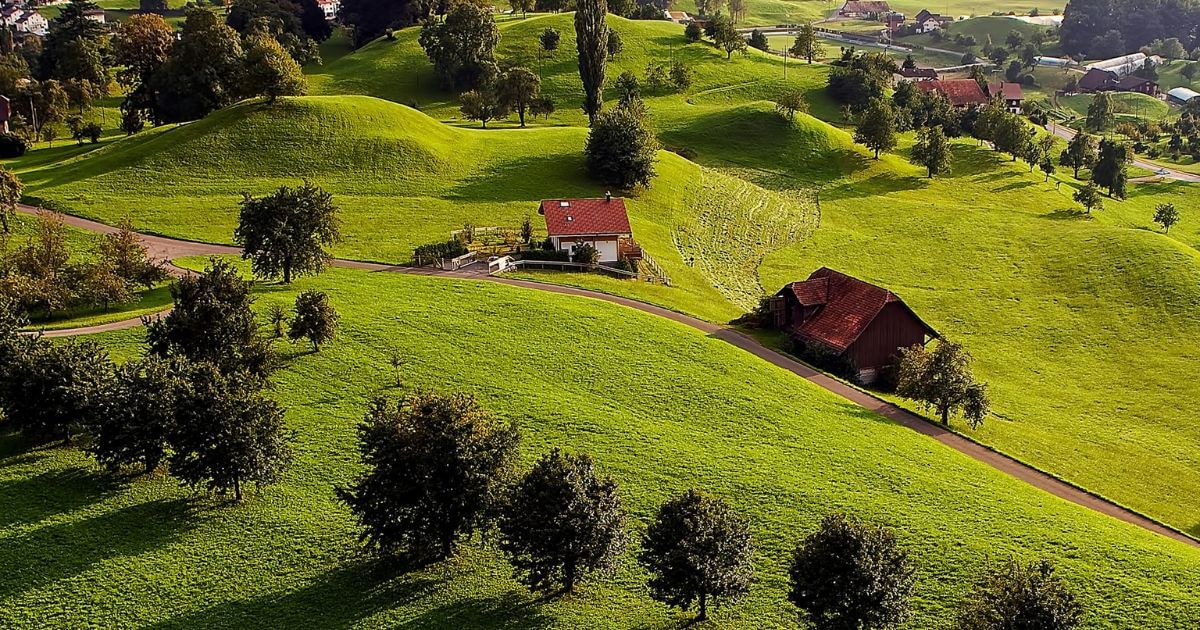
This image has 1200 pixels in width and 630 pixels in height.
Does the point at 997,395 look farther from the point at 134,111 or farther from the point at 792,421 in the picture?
the point at 134,111

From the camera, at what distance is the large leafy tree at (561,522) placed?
119ft

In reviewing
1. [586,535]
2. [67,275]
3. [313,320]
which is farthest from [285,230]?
[586,535]

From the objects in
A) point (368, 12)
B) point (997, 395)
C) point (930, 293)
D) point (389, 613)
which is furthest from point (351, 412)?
point (368, 12)

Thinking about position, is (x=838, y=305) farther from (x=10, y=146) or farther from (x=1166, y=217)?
(x=10, y=146)

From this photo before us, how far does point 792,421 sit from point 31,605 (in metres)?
37.9

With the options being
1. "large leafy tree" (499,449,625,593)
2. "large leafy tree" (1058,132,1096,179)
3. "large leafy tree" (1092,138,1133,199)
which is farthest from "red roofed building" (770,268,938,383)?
"large leafy tree" (1058,132,1096,179)

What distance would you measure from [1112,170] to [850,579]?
129 m

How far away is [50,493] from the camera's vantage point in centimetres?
4231

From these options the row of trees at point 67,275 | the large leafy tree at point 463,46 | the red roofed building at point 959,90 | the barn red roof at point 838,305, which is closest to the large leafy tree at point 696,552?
Answer: the barn red roof at point 838,305

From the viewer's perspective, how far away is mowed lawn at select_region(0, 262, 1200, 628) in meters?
36.8

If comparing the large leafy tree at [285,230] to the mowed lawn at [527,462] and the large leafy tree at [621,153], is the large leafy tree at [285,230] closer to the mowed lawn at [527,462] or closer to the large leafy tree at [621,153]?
the mowed lawn at [527,462]

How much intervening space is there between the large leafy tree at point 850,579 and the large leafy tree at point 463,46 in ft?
417

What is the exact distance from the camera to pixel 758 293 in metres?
90.3

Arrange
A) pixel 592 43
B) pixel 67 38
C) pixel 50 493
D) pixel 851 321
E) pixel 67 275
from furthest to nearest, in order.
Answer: pixel 67 38
pixel 592 43
pixel 851 321
pixel 67 275
pixel 50 493
